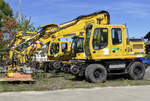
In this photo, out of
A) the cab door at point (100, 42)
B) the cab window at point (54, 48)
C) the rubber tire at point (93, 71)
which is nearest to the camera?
the rubber tire at point (93, 71)

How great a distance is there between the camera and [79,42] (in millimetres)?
13562

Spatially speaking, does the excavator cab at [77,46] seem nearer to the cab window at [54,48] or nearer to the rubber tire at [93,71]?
the rubber tire at [93,71]

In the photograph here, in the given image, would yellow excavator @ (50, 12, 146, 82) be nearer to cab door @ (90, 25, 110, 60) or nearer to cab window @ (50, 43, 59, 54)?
cab door @ (90, 25, 110, 60)

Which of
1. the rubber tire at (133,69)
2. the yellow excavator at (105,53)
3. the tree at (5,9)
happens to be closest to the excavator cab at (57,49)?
the yellow excavator at (105,53)

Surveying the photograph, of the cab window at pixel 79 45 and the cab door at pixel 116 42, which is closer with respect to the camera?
the cab door at pixel 116 42

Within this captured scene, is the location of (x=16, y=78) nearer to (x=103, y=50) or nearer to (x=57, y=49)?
(x=103, y=50)

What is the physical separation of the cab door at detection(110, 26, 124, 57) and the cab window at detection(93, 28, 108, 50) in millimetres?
395

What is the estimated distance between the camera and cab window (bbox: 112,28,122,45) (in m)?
11.7

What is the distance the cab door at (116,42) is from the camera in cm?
1170

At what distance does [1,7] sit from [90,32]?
1931 cm

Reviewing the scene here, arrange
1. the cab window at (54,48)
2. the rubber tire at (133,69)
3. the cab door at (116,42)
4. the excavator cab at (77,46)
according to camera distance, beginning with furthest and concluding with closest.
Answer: the cab window at (54,48)
the excavator cab at (77,46)
the rubber tire at (133,69)
the cab door at (116,42)

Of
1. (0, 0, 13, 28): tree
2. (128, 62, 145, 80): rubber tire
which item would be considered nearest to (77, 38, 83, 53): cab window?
(128, 62, 145, 80): rubber tire

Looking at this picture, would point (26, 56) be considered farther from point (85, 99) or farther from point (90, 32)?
point (85, 99)

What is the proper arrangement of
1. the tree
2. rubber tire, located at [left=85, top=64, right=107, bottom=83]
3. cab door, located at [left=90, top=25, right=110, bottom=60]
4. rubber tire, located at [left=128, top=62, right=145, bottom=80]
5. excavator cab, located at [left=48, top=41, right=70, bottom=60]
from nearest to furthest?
rubber tire, located at [left=85, top=64, right=107, bottom=83]
cab door, located at [left=90, top=25, right=110, bottom=60]
rubber tire, located at [left=128, top=62, right=145, bottom=80]
excavator cab, located at [left=48, top=41, right=70, bottom=60]
the tree
